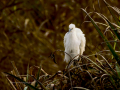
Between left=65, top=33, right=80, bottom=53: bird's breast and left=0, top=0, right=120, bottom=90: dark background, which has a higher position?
left=0, top=0, right=120, bottom=90: dark background

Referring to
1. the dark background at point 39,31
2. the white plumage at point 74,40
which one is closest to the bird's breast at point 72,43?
the white plumage at point 74,40

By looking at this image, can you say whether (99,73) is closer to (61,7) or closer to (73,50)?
(73,50)

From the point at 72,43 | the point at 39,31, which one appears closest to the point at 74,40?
the point at 72,43

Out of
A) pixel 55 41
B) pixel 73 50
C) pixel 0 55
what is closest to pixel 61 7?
pixel 55 41

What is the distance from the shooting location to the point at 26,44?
6.19 m

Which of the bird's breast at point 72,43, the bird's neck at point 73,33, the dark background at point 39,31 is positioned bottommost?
the bird's breast at point 72,43

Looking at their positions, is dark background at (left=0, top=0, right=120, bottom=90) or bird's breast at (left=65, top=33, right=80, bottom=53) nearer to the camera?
bird's breast at (left=65, top=33, right=80, bottom=53)

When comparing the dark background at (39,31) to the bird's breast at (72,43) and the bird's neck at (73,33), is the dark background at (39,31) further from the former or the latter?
the bird's neck at (73,33)

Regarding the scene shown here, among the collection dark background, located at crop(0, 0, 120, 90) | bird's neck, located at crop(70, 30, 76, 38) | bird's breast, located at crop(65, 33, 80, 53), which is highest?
dark background, located at crop(0, 0, 120, 90)

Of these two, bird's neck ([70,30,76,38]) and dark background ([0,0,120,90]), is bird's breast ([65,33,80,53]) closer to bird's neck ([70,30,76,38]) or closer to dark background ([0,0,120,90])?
bird's neck ([70,30,76,38])

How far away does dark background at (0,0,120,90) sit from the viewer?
5.80m

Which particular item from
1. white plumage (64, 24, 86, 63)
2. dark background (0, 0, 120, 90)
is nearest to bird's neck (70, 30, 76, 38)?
white plumage (64, 24, 86, 63)

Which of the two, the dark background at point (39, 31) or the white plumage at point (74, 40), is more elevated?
the dark background at point (39, 31)

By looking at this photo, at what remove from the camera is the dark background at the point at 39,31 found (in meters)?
5.80
